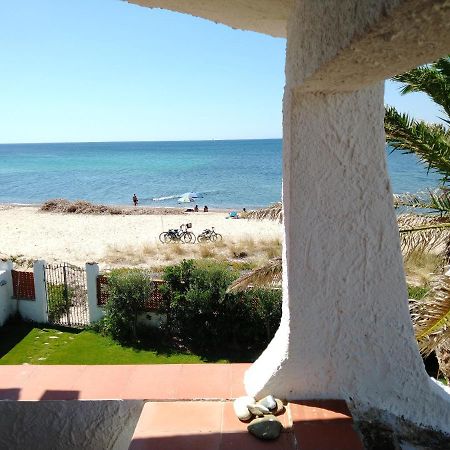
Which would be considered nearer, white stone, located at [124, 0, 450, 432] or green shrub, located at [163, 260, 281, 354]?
white stone, located at [124, 0, 450, 432]

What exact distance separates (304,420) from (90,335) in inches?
330

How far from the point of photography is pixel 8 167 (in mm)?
87688

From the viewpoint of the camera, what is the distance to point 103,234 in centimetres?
2509

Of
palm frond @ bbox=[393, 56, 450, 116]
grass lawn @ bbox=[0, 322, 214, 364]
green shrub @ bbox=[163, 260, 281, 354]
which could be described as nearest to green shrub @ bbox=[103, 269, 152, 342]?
grass lawn @ bbox=[0, 322, 214, 364]

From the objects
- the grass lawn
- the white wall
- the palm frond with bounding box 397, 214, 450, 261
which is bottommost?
the grass lawn

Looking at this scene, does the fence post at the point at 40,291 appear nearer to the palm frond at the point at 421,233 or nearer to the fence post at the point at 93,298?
the fence post at the point at 93,298

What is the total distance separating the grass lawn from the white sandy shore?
6.89 m

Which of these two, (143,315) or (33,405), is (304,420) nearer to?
(33,405)

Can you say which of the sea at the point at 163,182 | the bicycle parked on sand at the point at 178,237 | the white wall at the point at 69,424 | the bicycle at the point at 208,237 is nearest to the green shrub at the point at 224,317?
the white wall at the point at 69,424

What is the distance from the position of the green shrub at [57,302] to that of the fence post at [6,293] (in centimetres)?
84

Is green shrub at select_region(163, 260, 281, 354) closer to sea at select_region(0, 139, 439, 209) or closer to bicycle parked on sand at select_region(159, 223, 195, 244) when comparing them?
bicycle parked on sand at select_region(159, 223, 195, 244)

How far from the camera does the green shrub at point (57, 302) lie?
10.7 m

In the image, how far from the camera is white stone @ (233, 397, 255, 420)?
2.48m

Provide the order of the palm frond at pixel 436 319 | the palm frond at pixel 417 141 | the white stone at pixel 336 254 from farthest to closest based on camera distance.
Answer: the palm frond at pixel 417 141 < the palm frond at pixel 436 319 < the white stone at pixel 336 254
